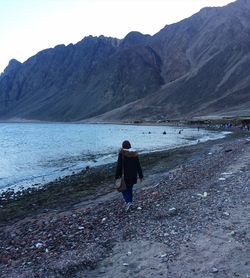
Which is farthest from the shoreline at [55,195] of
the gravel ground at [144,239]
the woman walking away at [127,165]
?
the woman walking away at [127,165]

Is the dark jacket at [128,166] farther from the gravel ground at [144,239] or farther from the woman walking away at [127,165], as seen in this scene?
the gravel ground at [144,239]

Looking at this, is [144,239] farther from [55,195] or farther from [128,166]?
[55,195]

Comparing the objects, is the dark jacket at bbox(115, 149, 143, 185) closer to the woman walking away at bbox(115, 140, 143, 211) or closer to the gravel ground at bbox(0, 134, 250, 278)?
the woman walking away at bbox(115, 140, 143, 211)

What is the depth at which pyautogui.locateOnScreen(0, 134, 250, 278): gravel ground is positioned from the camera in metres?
Result: 9.10

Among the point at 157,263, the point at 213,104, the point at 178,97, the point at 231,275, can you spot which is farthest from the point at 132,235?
the point at 178,97

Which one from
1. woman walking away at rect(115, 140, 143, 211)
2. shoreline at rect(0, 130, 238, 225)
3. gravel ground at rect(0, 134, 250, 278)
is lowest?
shoreline at rect(0, 130, 238, 225)

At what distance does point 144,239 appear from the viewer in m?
10.9

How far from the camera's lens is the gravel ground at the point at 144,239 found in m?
9.10

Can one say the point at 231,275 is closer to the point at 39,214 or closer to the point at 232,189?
the point at 232,189

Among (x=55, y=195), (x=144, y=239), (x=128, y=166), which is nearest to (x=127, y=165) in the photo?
(x=128, y=166)

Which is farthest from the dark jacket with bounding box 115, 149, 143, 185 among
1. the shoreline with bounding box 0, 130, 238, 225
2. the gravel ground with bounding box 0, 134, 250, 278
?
the shoreline with bounding box 0, 130, 238, 225

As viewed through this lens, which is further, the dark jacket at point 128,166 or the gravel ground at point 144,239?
the dark jacket at point 128,166

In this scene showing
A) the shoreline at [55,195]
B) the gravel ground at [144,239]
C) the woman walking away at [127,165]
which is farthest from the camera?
the shoreline at [55,195]

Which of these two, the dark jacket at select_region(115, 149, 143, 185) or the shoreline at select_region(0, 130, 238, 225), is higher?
the dark jacket at select_region(115, 149, 143, 185)
